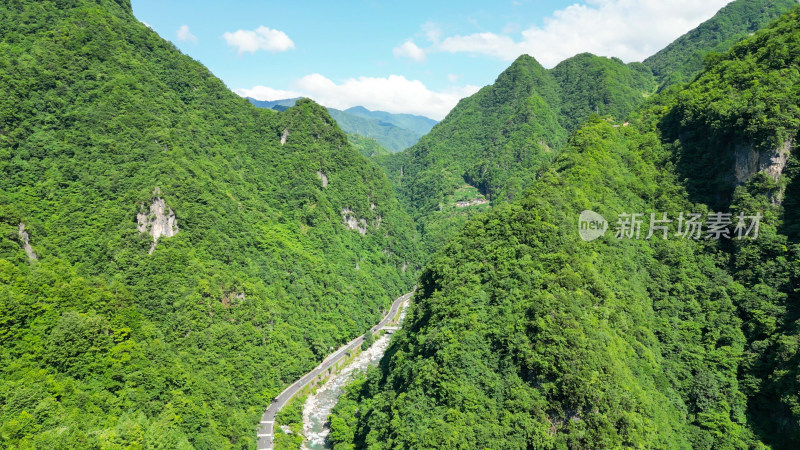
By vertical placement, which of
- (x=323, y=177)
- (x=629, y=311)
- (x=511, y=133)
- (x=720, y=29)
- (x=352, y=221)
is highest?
(x=720, y=29)

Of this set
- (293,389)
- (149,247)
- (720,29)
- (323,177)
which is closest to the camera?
(149,247)

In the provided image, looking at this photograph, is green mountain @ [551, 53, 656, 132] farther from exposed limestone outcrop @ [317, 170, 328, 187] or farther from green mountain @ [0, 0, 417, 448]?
green mountain @ [0, 0, 417, 448]

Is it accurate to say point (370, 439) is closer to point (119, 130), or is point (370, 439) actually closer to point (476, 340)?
point (476, 340)

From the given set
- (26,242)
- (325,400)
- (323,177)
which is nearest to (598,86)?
(323,177)

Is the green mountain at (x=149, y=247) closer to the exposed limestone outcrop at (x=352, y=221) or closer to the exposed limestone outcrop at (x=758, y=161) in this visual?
the exposed limestone outcrop at (x=352, y=221)

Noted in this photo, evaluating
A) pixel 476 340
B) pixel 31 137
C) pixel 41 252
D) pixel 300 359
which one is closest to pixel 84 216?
pixel 41 252

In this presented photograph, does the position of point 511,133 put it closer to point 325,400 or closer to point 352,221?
point 352,221

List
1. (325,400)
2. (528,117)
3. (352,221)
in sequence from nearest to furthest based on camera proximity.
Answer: (325,400) → (352,221) → (528,117)

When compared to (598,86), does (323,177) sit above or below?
below
